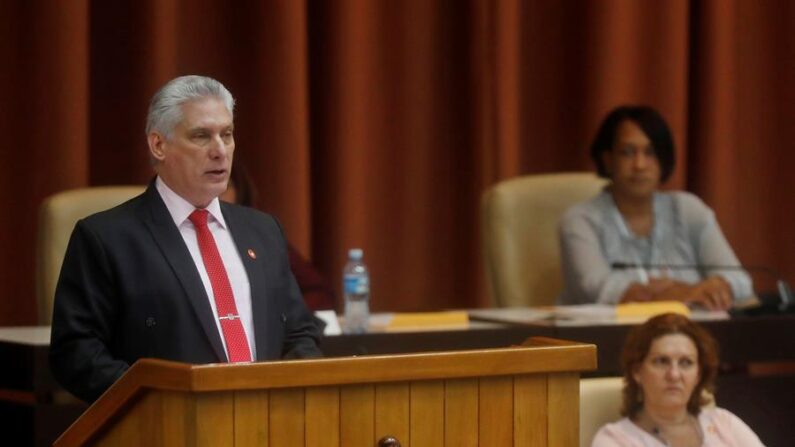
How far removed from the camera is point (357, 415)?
255 centimetres

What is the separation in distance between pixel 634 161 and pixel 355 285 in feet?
3.90

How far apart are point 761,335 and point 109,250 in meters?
2.51

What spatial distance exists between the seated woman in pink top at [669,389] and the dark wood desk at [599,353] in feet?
1.48

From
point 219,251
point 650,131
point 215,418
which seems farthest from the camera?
point 650,131

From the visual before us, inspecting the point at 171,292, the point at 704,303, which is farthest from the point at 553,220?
the point at 171,292

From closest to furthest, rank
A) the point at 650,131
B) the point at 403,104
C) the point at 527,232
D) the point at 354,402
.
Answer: the point at 354,402
the point at 650,131
the point at 527,232
the point at 403,104

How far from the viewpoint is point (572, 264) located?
17.4ft

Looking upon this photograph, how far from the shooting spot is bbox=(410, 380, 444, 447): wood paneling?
259 cm

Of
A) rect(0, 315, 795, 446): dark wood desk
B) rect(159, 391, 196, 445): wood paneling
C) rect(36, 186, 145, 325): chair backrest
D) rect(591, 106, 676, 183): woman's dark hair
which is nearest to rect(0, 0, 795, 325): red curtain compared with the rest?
rect(36, 186, 145, 325): chair backrest

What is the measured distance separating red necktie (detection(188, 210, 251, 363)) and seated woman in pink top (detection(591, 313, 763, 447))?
1.41 metres

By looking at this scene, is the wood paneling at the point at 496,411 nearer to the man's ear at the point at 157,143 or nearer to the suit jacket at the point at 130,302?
the suit jacket at the point at 130,302

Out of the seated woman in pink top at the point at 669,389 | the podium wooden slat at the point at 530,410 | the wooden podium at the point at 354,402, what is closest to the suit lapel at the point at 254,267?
the wooden podium at the point at 354,402

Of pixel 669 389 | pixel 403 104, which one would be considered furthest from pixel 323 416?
pixel 403 104

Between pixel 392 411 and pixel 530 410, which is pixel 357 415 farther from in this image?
pixel 530 410
